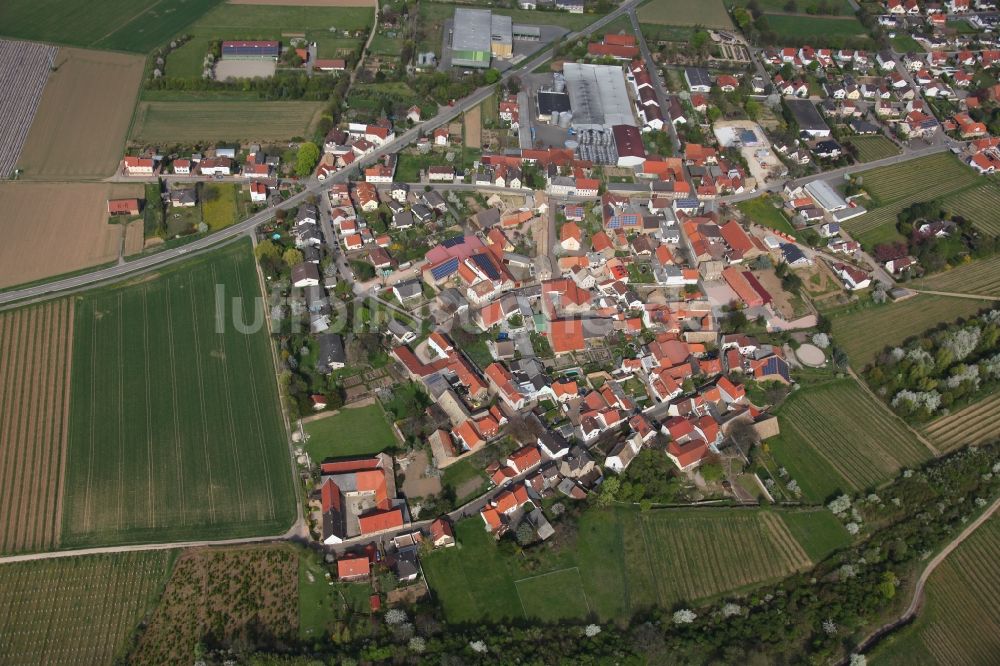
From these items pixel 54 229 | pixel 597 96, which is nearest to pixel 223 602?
pixel 54 229

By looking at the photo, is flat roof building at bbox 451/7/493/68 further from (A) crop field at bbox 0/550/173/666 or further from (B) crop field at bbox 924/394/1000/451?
(A) crop field at bbox 0/550/173/666

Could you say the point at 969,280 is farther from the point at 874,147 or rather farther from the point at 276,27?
the point at 276,27

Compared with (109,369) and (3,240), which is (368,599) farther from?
(3,240)

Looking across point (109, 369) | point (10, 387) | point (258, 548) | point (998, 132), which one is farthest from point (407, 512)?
point (998, 132)

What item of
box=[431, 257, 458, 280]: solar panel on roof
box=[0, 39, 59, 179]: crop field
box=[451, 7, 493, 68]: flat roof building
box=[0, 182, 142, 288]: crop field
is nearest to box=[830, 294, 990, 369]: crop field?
box=[431, 257, 458, 280]: solar panel on roof

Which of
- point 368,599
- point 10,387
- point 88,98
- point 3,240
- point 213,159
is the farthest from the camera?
point 88,98

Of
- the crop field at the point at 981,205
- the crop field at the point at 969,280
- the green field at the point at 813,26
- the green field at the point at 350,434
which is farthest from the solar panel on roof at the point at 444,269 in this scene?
the green field at the point at 813,26
